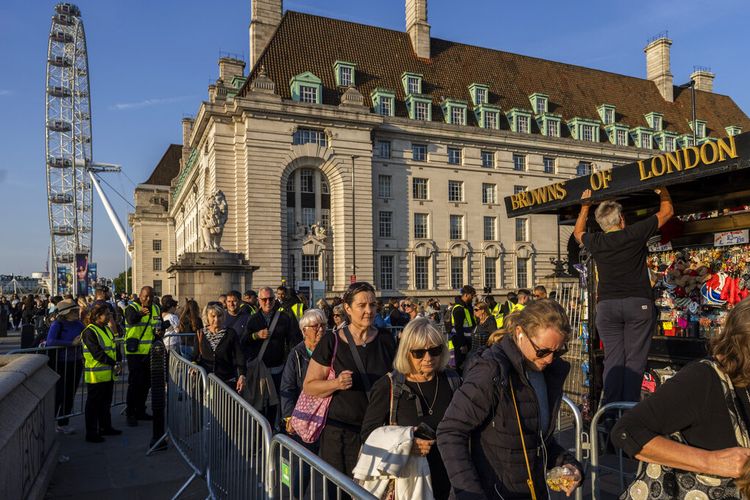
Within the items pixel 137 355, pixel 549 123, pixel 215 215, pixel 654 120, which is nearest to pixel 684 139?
pixel 654 120

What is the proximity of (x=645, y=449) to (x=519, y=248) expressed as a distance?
165ft

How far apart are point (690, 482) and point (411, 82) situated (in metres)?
48.5

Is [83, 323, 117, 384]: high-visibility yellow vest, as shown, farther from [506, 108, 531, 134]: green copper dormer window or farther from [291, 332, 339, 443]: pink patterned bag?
[506, 108, 531, 134]: green copper dormer window

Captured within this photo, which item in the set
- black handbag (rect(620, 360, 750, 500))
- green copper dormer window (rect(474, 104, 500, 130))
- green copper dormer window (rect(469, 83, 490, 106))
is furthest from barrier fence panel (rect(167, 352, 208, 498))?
green copper dormer window (rect(469, 83, 490, 106))

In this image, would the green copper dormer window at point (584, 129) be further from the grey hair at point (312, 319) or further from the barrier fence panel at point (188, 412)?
the grey hair at point (312, 319)

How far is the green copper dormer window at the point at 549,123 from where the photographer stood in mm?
52344

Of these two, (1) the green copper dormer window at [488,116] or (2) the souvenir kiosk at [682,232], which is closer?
(2) the souvenir kiosk at [682,232]

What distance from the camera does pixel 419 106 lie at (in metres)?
47.5

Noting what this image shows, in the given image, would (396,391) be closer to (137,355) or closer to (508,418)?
(508,418)

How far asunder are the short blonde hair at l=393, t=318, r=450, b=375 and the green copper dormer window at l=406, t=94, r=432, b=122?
4466 cm

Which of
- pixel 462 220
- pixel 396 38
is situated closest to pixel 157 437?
pixel 462 220

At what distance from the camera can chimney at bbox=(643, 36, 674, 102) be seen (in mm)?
62750

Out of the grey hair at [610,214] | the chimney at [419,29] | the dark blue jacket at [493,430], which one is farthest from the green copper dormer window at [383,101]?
the dark blue jacket at [493,430]

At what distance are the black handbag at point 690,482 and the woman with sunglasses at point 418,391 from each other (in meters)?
1.25
